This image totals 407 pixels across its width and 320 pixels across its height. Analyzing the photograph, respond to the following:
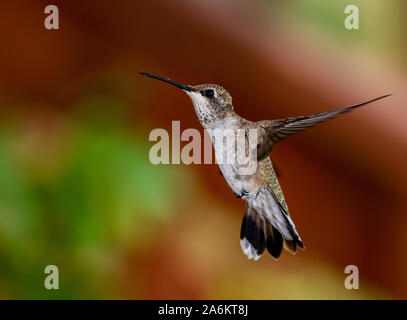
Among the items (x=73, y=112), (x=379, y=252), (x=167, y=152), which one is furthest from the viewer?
(x=379, y=252)

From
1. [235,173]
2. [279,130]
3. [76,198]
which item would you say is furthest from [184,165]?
[279,130]

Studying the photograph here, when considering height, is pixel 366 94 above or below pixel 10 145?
above

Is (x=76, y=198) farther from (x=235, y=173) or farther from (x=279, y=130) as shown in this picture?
(x=279, y=130)

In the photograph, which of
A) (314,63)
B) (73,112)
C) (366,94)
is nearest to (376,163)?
(366,94)

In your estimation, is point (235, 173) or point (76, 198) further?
point (76, 198)

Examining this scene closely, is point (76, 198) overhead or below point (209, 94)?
below

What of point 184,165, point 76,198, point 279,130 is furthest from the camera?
point 184,165

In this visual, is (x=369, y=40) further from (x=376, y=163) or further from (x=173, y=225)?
(x=173, y=225)
